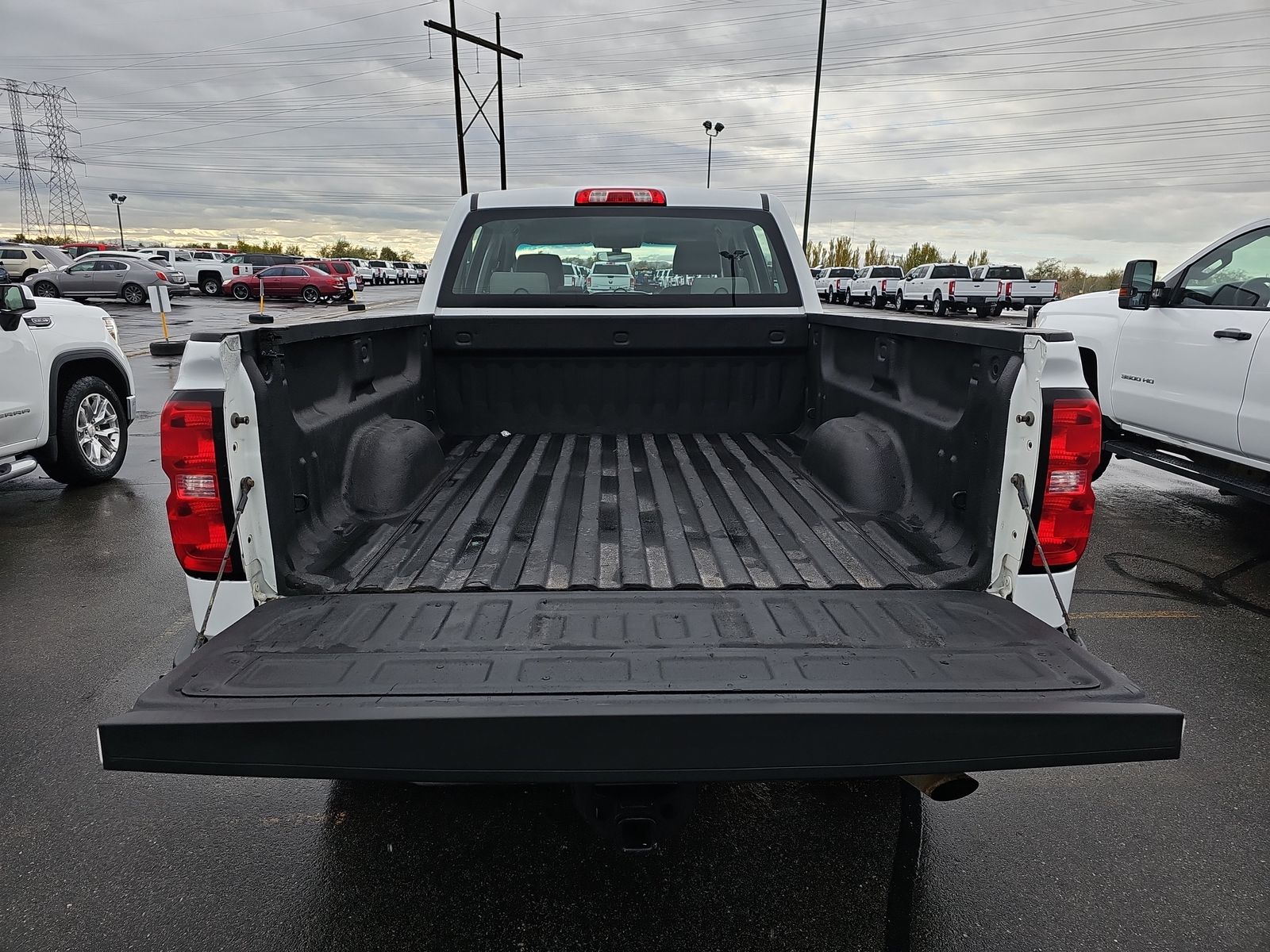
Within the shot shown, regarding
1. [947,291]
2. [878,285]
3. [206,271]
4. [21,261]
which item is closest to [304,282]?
[206,271]

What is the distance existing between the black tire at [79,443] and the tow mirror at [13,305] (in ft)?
2.67

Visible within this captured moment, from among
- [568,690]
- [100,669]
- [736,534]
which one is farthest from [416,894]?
[100,669]

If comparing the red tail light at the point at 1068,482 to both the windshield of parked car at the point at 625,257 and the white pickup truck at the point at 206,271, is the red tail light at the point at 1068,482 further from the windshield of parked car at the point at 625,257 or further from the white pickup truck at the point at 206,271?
the white pickup truck at the point at 206,271

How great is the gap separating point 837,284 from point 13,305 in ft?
142

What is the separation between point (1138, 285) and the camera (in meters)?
5.67

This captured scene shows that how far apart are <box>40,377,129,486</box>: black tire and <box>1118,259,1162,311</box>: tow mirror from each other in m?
8.01

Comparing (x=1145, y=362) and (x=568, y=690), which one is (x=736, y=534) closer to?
(x=568, y=690)

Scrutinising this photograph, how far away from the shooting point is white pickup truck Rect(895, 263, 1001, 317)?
1142 inches

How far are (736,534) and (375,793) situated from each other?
159 cm

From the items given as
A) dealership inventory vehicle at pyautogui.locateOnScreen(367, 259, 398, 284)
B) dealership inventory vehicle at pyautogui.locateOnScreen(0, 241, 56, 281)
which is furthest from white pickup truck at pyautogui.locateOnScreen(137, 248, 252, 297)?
dealership inventory vehicle at pyautogui.locateOnScreen(367, 259, 398, 284)

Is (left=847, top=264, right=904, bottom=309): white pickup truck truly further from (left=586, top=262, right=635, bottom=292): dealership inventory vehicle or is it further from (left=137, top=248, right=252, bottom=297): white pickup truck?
(left=586, top=262, right=635, bottom=292): dealership inventory vehicle

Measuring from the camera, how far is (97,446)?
6953mm

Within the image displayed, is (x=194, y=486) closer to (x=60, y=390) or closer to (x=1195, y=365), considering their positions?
(x=60, y=390)

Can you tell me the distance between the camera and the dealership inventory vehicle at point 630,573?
1.59 metres
